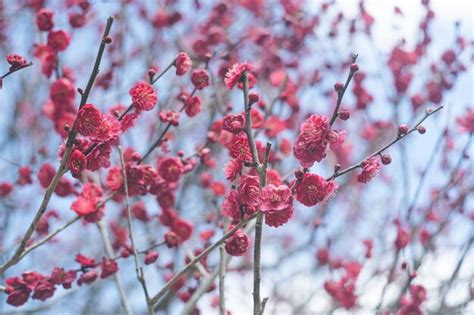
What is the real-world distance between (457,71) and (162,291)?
3461 millimetres

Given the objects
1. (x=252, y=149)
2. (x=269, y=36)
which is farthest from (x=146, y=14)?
(x=252, y=149)

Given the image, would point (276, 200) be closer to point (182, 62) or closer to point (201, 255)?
point (201, 255)

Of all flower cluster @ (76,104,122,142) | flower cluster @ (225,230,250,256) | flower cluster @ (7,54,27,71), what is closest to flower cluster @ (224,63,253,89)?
flower cluster @ (76,104,122,142)

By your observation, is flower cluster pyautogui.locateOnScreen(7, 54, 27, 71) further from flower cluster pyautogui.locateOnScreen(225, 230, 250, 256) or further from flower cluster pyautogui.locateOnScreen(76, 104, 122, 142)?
flower cluster pyautogui.locateOnScreen(225, 230, 250, 256)

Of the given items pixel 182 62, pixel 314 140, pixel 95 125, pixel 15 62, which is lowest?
pixel 314 140

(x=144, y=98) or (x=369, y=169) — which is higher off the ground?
(x=144, y=98)

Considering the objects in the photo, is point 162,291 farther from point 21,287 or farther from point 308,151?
point 308,151

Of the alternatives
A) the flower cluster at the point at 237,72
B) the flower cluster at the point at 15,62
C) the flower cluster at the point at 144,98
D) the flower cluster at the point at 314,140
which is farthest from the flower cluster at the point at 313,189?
the flower cluster at the point at 15,62

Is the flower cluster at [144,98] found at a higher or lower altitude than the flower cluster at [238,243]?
higher

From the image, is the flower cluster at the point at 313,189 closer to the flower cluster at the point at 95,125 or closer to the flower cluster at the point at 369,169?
the flower cluster at the point at 369,169

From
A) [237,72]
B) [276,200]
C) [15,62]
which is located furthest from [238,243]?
[15,62]

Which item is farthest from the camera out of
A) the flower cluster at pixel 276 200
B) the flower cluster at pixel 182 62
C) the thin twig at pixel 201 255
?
the flower cluster at pixel 182 62

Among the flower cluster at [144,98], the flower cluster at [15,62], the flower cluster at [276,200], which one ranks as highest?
the flower cluster at [15,62]

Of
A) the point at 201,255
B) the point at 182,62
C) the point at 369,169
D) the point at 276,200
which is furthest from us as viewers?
the point at 182,62
